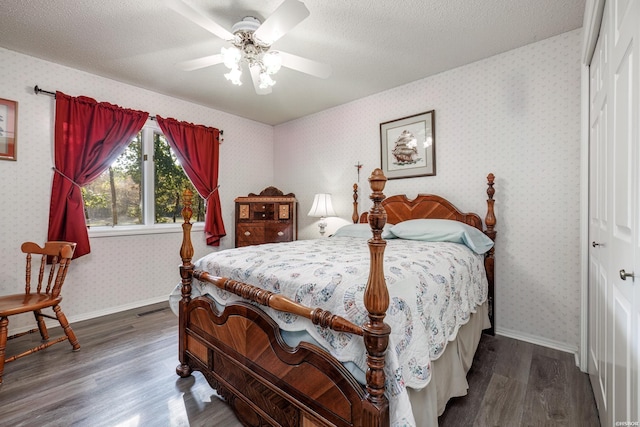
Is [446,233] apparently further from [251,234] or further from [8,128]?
[8,128]

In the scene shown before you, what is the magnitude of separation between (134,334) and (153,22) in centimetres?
258

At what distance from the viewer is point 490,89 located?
8.93ft

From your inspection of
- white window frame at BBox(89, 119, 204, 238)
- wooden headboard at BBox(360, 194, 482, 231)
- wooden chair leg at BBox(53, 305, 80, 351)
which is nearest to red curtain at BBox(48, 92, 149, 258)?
white window frame at BBox(89, 119, 204, 238)

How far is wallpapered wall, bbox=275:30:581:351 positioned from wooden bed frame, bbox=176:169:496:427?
73.0 inches

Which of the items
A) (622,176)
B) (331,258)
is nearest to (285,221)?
(331,258)

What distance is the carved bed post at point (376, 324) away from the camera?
Result: 3.22 feet

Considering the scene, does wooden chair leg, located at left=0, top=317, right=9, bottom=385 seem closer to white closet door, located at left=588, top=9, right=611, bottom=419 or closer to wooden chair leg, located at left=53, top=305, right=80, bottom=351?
wooden chair leg, located at left=53, top=305, right=80, bottom=351

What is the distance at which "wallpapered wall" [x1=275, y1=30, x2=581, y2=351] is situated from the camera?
2350 millimetres

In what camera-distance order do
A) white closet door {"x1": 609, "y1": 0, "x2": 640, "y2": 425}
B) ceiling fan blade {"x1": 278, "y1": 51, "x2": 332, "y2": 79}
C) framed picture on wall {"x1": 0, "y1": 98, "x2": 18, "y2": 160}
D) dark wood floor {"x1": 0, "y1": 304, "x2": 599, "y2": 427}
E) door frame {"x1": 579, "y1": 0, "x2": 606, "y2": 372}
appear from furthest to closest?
framed picture on wall {"x1": 0, "y1": 98, "x2": 18, "y2": 160}, ceiling fan blade {"x1": 278, "y1": 51, "x2": 332, "y2": 79}, door frame {"x1": 579, "y1": 0, "x2": 606, "y2": 372}, dark wood floor {"x1": 0, "y1": 304, "x2": 599, "y2": 427}, white closet door {"x1": 609, "y1": 0, "x2": 640, "y2": 425}

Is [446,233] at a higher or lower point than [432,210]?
lower

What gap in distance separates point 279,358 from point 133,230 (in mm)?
2811

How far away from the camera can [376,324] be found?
99cm

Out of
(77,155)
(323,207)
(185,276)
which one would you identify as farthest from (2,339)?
(323,207)

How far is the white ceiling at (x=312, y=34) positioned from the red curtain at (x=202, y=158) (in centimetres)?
55
